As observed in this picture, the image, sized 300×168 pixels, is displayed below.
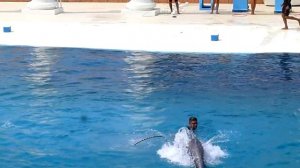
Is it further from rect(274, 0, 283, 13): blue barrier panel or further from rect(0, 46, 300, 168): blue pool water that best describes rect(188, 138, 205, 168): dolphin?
rect(274, 0, 283, 13): blue barrier panel

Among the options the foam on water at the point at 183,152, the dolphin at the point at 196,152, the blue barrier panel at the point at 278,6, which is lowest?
the blue barrier panel at the point at 278,6

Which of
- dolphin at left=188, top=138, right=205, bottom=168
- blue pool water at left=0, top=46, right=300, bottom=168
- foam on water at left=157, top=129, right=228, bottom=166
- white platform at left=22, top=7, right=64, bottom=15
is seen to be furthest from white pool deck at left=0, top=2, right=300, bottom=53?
dolphin at left=188, top=138, right=205, bottom=168

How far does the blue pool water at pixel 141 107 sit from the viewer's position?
27.8 feet

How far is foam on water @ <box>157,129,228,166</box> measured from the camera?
800 cm

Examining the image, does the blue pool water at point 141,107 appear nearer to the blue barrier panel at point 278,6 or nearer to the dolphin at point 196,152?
the dolphin at point 196,152

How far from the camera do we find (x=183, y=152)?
8.16 metres

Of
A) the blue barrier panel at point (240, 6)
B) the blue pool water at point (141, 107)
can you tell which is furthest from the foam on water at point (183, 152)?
the blue barrier panel at point (240, 6)

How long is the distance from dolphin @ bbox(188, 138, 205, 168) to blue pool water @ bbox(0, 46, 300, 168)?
0.21 m

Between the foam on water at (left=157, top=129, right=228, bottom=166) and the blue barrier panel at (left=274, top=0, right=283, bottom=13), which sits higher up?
the foam on water at (left=157, top=129, right=228, bottom=166)

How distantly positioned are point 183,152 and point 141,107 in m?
2.64

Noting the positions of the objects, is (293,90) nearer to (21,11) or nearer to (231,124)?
(231,124)

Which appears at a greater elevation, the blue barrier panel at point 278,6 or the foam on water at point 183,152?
the foam on water at point 183,152

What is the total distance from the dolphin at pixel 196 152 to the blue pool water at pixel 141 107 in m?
0.21

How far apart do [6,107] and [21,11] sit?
37.7 feet
